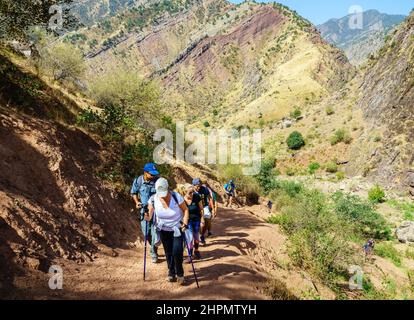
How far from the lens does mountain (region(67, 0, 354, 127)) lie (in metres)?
76.4

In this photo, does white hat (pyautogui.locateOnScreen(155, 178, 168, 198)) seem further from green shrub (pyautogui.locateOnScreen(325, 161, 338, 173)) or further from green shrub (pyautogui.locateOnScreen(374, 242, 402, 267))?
green shrub (pyautogui.locateOnScreen(325, 161, 338, 173))

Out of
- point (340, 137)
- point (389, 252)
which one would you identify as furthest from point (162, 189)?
point (340, 137)

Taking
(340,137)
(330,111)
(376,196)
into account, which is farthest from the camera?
(330,111)

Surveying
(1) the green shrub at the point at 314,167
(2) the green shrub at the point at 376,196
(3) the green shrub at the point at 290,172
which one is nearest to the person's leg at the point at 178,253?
(2) the green shrub at the point at 376,196

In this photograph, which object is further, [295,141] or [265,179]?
[295,141]

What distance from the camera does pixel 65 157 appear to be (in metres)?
8.83

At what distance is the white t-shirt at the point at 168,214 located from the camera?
18.0 feet

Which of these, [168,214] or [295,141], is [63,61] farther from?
[295,141]

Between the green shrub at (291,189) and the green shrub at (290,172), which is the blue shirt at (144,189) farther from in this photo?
the green shrub at (290,172)

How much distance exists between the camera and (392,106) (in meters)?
33.9
